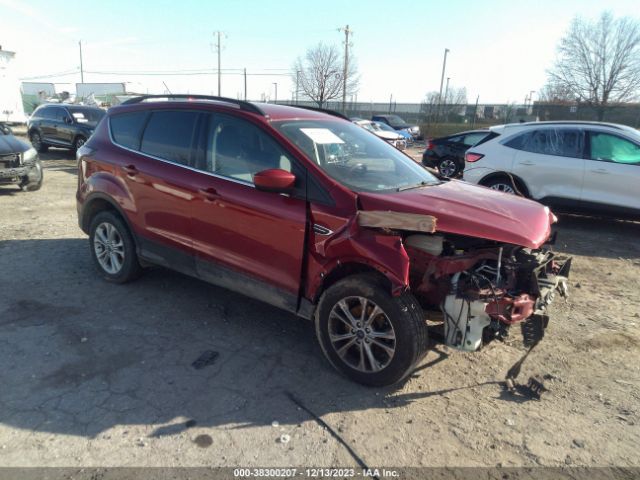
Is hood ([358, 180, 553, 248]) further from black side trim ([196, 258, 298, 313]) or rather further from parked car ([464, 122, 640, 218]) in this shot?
parked car ([464, 122, 640, 218])

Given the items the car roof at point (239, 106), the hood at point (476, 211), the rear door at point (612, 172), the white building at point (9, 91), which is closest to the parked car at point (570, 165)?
the rear door at point (612, 172)

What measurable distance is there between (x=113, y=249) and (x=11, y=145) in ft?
20.4

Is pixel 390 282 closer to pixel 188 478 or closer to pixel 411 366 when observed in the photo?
pixel 411 366

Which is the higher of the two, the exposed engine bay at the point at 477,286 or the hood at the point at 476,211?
the hood at the point at 476,211

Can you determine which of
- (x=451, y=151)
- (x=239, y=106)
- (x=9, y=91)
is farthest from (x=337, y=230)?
(x=9, y=91)

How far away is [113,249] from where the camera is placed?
4773mm

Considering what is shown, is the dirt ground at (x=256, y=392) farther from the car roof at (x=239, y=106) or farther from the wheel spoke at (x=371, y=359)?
the car roof at (x=239, y=106)

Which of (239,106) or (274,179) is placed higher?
(239,106)

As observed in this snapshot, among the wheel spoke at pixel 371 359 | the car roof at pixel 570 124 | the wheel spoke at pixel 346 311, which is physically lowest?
the wheel spoke at pixel 371 359

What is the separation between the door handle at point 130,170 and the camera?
4.38 metres

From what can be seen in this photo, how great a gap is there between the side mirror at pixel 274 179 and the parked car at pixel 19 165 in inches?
313

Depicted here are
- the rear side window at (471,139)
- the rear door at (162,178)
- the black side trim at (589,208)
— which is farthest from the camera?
the rear side window at (471,139)

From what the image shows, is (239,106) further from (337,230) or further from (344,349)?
(344,349)

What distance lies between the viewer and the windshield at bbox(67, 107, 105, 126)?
14.6m
